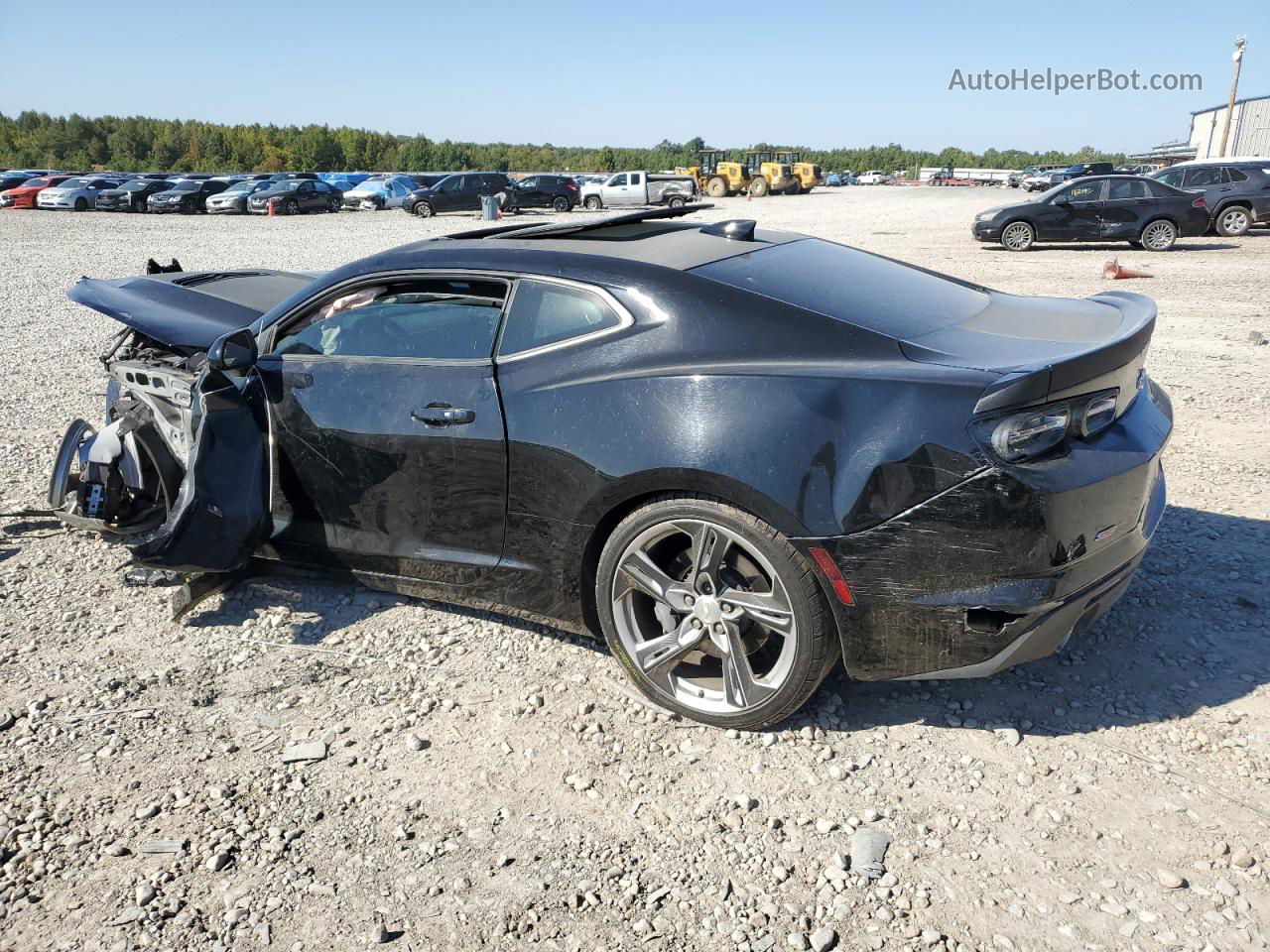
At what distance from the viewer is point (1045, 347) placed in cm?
293

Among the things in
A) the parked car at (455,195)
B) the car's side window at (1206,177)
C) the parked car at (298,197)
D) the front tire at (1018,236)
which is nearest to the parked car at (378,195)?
the parked car at (298,197)

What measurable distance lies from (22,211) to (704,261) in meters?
42.2

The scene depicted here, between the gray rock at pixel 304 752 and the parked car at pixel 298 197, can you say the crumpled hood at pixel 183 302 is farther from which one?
the parked car at pixel 298 197

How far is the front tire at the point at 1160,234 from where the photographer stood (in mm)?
17828

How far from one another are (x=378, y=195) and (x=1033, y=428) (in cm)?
3939

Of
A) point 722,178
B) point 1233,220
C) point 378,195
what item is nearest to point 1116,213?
point 1233,220

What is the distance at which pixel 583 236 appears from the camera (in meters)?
3.83

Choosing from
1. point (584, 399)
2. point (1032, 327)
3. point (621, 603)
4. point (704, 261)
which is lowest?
point (621, 603)

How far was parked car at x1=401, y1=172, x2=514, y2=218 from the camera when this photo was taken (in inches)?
1377

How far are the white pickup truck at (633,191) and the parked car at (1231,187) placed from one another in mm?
21530

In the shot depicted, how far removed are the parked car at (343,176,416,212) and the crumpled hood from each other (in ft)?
114

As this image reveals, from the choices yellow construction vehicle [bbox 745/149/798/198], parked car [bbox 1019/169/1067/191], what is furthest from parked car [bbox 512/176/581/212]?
parked car [bbox 1019/169/1067/191]

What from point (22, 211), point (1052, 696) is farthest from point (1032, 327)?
point (22, 211)

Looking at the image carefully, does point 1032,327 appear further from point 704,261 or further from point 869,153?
point 869,153
